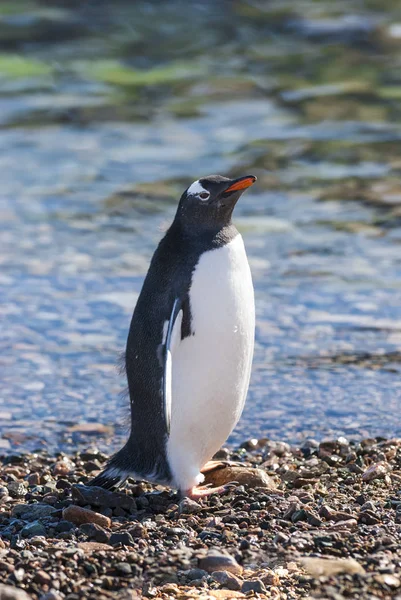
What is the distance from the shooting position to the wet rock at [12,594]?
349 centimetres

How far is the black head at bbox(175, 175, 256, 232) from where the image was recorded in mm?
4852

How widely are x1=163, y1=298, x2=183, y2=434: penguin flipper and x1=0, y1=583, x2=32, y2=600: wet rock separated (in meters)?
1.19

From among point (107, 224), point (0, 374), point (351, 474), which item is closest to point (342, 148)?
point (107, 224)

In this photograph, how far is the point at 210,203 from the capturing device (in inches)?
191

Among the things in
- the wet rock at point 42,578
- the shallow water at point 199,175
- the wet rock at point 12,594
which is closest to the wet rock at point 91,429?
the shallow water at point 199,175

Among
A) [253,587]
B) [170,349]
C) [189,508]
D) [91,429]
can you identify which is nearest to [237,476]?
[189,508]

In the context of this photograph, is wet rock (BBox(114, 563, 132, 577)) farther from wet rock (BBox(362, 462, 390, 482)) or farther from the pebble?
wet rock (BBox(362, 462, 390, 482))

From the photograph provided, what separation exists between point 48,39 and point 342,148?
6.80 metres

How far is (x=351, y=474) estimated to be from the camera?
16.3ft

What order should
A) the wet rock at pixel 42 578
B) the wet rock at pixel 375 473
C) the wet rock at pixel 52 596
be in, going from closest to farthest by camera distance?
the wet rock at pixel 52 596
the wet rock at pixel 42 578
the wet rock at pixel 375 473

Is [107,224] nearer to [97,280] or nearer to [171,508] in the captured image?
[97,280]

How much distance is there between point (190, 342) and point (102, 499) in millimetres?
705

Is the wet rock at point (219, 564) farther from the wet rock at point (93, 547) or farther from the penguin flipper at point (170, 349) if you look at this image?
the penguin flipper at point (170, 349)

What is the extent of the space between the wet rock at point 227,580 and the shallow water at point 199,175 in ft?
7.32
